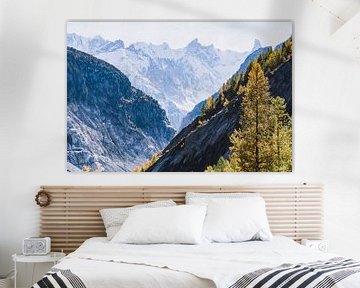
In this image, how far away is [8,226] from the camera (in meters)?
5.52

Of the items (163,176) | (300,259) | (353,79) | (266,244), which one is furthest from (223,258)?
(353,79)

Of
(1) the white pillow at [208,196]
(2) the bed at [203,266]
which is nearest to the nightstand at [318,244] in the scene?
(2) the bed at [203,266]

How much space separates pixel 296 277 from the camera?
3.40m

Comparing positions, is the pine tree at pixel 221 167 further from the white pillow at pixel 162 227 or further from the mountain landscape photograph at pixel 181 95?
the white pillow at pixel 162 227

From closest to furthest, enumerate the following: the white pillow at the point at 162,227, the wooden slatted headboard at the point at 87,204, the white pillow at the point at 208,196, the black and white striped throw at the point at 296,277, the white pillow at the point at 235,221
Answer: the black and white striped throw at the point at 296,277 → the white pillow at the point at 162,227 → the white pillow at the point at 235,221 → the white pillow at the point at 208,196 → the wooden slatted headboard at the point at 87,204

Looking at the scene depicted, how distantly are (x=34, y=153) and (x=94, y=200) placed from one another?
70 centimetres

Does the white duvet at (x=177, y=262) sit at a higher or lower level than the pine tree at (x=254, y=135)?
lower

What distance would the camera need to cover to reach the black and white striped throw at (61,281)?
3426 mm

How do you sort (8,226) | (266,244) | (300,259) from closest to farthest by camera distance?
(300,259)
(266,244)
(8,226)

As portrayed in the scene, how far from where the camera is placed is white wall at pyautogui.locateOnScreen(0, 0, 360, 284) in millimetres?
5539

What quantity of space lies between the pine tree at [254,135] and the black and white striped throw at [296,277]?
6.92 feet

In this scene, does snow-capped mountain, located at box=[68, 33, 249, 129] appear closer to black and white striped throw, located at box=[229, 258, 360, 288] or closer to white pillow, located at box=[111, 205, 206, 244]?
white pillow, located at box=[111, 205, 206, 244]

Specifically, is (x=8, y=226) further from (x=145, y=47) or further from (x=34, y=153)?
(x=145, y=47)

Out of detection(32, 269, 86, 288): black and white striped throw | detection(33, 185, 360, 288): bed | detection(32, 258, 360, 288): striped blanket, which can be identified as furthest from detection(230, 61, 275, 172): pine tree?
detection(32, 269, 86, 288): black and white striped throw
